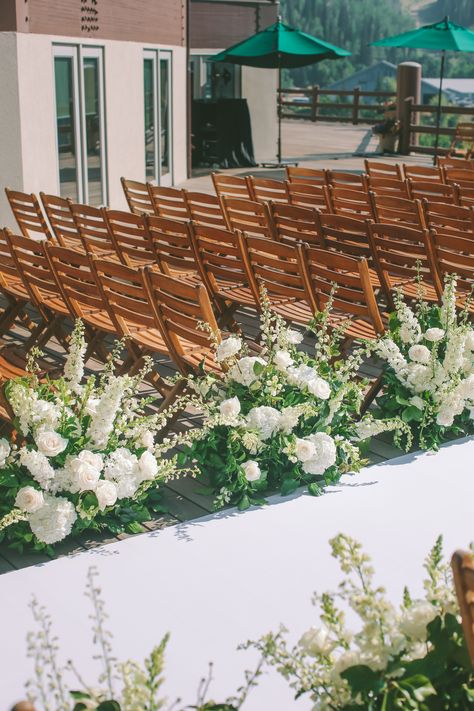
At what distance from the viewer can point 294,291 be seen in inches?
226

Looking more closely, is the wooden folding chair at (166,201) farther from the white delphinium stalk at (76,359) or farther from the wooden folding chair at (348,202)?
the white delphinium stalk at (76,359)

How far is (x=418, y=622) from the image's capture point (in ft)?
6.88

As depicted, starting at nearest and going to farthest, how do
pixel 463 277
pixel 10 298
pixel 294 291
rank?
pixel 294 291
pixel 463 277
pixel 10 298

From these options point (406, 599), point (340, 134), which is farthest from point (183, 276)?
point (340, 134)

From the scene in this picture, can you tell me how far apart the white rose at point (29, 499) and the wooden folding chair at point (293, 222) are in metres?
3.33

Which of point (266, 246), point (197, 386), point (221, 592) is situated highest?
point (266, 246)

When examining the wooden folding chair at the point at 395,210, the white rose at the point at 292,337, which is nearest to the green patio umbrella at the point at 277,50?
the wooden folding chair at the point at 395,210

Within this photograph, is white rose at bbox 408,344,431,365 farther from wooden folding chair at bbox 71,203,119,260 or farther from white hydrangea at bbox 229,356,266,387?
wooden folding chair at bbox 71,203,119,260

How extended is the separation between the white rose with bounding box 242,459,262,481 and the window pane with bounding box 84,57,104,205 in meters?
8.26

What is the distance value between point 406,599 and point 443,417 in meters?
2.79

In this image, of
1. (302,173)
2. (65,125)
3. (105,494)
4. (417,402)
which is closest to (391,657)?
(105,494)

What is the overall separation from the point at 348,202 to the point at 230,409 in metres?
3.81

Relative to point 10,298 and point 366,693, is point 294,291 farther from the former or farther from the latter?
point 366,693

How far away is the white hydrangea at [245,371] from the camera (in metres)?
4.71
